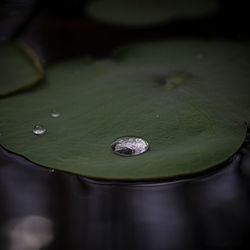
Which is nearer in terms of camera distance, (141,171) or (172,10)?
(141,171)

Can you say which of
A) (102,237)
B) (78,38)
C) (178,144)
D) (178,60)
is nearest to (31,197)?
(102,237)

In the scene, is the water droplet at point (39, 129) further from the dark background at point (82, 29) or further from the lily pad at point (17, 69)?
the dark background at point (82, 29)

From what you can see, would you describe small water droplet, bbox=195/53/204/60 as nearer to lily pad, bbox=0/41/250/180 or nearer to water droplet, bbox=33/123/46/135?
lily pad, bbox=0/41/250/180

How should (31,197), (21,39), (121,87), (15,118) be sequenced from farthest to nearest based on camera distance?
(21,39), (121,87), (15,118), (31,197)

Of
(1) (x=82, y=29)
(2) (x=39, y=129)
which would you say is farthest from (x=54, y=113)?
(1) (x=82, y=29)

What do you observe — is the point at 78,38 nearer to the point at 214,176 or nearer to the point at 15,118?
the point at 15,118

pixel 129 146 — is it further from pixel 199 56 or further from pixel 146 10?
pixel 146 10

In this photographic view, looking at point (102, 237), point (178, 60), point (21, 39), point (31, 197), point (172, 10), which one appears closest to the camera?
point (102, 237)
